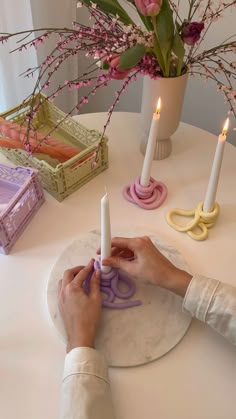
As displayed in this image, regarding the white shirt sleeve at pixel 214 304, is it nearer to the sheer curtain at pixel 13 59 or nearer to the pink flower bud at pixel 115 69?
the pink flower bud at pixel 115 69

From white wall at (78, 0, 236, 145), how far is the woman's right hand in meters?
0.82

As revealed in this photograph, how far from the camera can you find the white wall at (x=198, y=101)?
1347 mm

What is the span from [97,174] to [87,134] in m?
0.10

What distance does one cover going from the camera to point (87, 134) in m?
0.92

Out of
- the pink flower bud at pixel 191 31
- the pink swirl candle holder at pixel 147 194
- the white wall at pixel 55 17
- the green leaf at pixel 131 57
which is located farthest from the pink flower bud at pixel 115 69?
the white wall at pixel 55 17

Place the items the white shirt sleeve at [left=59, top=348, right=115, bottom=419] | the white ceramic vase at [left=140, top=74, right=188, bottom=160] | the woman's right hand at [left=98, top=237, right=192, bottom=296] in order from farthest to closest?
the white ceramic vase at [left=140, top=74, right=188, bottom=160] → the woman's right hand at [left=98, top=237, right=192, bottom=296] → the white shirt sleeve at [left=59, top=348, right=115, bottom=419]

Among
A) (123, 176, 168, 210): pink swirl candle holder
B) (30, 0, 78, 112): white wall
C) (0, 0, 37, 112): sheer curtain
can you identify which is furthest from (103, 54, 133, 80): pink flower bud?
(30, 0, 78, 112): white wall

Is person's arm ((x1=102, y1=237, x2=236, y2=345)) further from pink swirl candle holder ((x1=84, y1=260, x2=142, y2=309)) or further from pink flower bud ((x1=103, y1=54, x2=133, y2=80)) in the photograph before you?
pink flower bud ((x1=103, y1=54, x2=133, y2=80))

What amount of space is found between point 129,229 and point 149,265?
140mm

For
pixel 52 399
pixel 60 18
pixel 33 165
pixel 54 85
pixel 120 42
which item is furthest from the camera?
pixel 54 85

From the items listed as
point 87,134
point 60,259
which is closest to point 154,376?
point 60,259

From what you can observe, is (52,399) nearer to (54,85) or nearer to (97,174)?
(97,174)

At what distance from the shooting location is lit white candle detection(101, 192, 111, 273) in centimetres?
60

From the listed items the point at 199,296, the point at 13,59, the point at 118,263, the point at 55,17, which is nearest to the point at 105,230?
the point at 118,263
